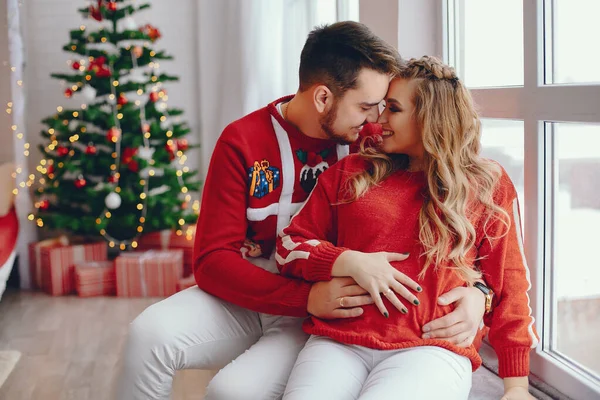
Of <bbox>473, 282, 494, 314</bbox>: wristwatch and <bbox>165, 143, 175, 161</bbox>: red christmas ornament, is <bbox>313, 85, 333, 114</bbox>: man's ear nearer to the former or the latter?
<bbox>473, 282, 494, 314</bbox>: wristwatch

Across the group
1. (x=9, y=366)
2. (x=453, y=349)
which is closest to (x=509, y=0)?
(x=453, y=349)

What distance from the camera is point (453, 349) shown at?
145cm

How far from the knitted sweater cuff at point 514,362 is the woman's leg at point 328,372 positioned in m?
0.27

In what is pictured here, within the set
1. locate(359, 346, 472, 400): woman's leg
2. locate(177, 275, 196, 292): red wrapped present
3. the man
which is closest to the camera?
locate(359, 346, 472, 400): woman's leg

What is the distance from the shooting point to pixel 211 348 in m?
1.75

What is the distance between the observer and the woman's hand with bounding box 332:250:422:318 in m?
1.47

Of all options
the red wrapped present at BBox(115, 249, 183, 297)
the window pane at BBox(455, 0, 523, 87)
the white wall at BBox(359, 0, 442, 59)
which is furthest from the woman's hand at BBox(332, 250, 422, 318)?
the red wrapped present at BBox(115, 249, 183, 297)

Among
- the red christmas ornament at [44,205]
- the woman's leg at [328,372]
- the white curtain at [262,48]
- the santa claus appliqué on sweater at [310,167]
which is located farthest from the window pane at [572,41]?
the red christmas ornament at [44,205]

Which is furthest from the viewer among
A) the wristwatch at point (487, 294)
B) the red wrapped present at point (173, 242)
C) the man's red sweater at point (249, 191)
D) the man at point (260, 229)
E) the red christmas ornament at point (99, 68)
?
the red wrapped present at point (173, 242)

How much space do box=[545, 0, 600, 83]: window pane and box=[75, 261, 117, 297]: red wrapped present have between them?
9.94ft

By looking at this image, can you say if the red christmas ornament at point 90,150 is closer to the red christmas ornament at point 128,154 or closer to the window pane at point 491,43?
the red christmas ornament at point 128,154

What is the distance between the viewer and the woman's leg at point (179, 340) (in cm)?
168

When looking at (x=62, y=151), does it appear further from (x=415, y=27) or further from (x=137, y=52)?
(x=415, y=27)

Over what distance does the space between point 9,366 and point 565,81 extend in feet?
7.74
